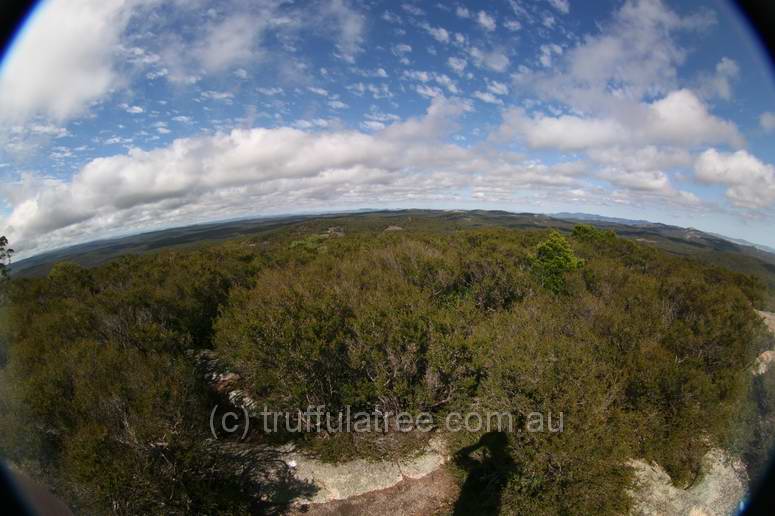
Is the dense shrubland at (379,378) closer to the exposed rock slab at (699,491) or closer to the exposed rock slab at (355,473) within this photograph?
the exposed rock slab at (699,491)

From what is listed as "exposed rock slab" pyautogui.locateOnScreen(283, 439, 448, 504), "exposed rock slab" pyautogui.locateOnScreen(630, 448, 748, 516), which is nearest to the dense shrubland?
"exposed rock slab" pyautogui.locateOnScreen(630, 448, 748, 516)

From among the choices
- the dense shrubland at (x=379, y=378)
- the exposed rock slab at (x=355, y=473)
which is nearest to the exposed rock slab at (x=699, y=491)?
the dense shrubland at (x=379, y=378)

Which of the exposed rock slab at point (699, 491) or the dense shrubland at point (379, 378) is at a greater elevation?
the dense shrubland at point (379, 378)

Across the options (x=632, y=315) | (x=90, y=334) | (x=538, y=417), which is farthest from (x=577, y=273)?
(x=90, y=334)

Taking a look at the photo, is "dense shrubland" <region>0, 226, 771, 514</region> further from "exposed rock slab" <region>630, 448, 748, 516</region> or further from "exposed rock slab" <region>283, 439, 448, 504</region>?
"exposed rock slab" <region>283, 439, 448, 504</region>

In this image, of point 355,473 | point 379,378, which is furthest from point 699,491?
point 355,473

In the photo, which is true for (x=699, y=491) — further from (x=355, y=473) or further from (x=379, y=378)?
(x=355, y=473)

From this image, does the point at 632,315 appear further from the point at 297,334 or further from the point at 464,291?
the point at 297,334

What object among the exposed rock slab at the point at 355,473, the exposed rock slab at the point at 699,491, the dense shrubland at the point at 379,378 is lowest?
the exposed rock slab at the point at 699,491

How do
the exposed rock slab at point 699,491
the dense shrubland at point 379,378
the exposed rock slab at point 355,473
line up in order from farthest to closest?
the exposed rock slab at point 355,473 → the exposed rock slab at point 699,491 → the dense shrubland at point 379,378
